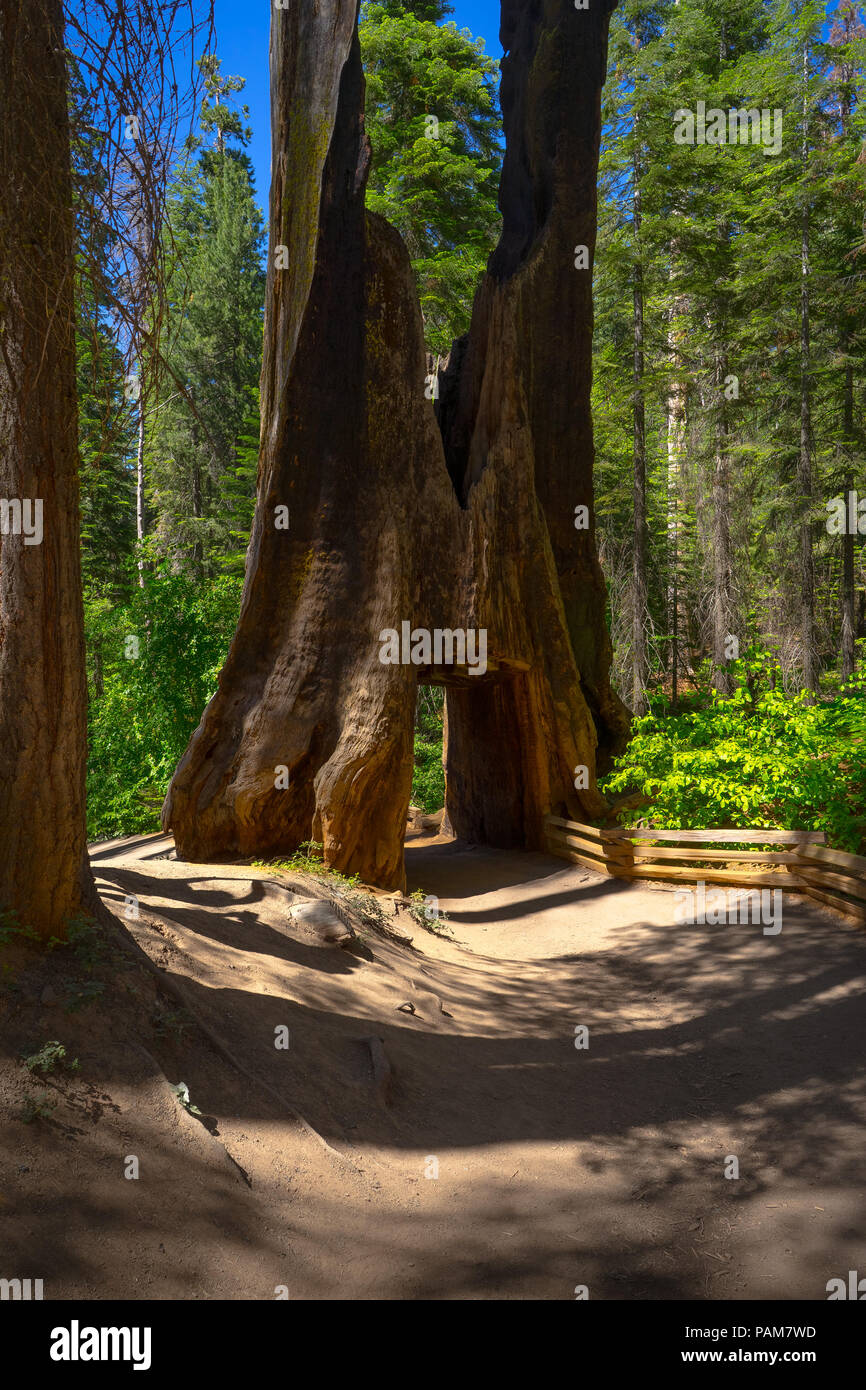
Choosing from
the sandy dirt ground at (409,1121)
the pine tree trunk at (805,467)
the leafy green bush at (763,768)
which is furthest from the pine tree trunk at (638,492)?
the sandy dirt ground at (409,1121)

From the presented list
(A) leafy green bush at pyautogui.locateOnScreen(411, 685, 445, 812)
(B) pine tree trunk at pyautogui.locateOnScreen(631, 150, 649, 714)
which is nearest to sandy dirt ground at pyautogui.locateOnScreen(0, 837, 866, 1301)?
(A) leafy green bush at pyautogui.locateOnScreen(411, 685, 445, 812)

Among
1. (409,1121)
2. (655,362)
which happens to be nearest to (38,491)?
(409,1121)

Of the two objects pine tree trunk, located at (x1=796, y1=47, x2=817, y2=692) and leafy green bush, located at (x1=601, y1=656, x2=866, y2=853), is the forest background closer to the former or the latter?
pine tree trunk, located at (x1=796, y1=47, x2=817, y2=692)

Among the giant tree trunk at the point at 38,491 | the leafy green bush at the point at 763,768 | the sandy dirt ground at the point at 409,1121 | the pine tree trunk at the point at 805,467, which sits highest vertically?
the pine tree trunk at the point at 805,467

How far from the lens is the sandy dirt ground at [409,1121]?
3156 millimetres

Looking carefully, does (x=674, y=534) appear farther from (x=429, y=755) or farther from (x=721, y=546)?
(x=429, y=755)

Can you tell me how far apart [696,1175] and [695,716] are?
23.4 feet

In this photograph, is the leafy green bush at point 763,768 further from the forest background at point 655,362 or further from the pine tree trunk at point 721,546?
the pine tree trunk at point 721,546

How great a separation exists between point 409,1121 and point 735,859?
541 cm

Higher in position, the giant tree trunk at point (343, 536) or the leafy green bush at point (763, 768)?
the giant tree trunk at point (343, 536)

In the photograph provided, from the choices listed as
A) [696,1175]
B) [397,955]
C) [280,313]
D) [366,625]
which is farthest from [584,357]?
[696,1175]

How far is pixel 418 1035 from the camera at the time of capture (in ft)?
18.4

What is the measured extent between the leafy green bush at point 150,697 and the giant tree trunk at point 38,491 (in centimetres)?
1044

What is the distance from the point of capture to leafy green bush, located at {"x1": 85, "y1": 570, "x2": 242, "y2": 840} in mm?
14398
